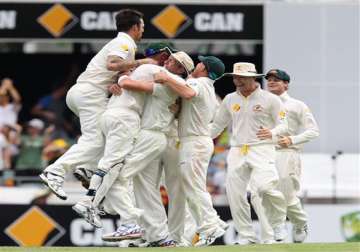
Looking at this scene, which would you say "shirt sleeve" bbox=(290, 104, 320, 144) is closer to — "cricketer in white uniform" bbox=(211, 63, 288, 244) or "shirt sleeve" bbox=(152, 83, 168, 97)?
"cricketer in white uniform" bbox=(211, 63, 288, 244)

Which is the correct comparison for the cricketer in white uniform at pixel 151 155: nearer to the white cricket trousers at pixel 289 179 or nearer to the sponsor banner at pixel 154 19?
the white cricket trousers at pixel 289 179

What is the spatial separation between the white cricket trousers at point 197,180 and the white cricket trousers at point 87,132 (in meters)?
0.92

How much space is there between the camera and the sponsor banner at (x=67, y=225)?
20.7 metres

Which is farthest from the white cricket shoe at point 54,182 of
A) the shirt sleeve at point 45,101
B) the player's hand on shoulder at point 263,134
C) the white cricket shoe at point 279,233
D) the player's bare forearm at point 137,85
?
the shirt sleeve at point 45,101

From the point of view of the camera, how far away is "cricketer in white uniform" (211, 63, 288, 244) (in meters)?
15.6

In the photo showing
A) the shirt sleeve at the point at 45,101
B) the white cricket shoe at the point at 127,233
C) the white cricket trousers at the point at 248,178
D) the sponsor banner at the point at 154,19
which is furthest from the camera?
the shirt sleeve at the point at 45,101

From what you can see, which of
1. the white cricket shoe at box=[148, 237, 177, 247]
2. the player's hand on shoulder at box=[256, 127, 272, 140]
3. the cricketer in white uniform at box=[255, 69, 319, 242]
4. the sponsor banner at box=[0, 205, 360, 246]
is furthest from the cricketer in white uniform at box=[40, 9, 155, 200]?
the sponsor banner at box=[0, 205, 360, 246]

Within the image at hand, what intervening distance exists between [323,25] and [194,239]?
29.6ft

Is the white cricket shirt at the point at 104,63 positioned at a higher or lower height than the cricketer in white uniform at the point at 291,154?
higher

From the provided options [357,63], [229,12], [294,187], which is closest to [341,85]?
[357,63]

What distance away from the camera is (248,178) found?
15.8m

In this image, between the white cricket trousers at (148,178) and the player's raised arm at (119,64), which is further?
the player's raised arm at (119,64)

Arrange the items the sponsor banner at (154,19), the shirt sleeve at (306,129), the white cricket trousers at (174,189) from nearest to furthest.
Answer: the white cricket trousers at (174,189) → the shirt sleeve at (306,129) → the sponsor banner at (154,19)

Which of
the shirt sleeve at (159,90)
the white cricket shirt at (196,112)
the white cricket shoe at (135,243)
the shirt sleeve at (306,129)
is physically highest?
the shirt sleeve at (159,90)
